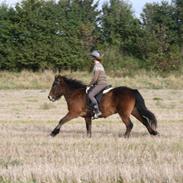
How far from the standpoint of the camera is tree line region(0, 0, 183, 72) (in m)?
51.7

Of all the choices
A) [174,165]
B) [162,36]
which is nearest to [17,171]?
[174,165]

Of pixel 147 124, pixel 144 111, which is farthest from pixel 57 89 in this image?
pixel 147 124

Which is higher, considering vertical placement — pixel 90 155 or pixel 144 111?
pixel 144 111

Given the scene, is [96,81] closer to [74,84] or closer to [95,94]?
[95,94]

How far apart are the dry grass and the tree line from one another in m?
27.5

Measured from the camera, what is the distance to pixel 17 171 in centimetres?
998

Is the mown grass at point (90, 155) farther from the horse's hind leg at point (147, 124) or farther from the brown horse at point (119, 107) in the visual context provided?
the brown horse at point (119, 107)

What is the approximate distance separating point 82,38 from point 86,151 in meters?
42.8

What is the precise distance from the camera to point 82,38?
55469 millimetres

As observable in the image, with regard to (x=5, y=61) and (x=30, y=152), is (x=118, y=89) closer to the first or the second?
(x=30, y=152)

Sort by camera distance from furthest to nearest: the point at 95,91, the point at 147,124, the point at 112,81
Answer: the point at 112,81
the point at 147,124
the point at 95,91

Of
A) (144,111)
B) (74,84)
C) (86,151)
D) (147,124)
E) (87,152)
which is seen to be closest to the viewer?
(87,152)

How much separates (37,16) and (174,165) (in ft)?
146

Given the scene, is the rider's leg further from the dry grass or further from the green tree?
the green tree
